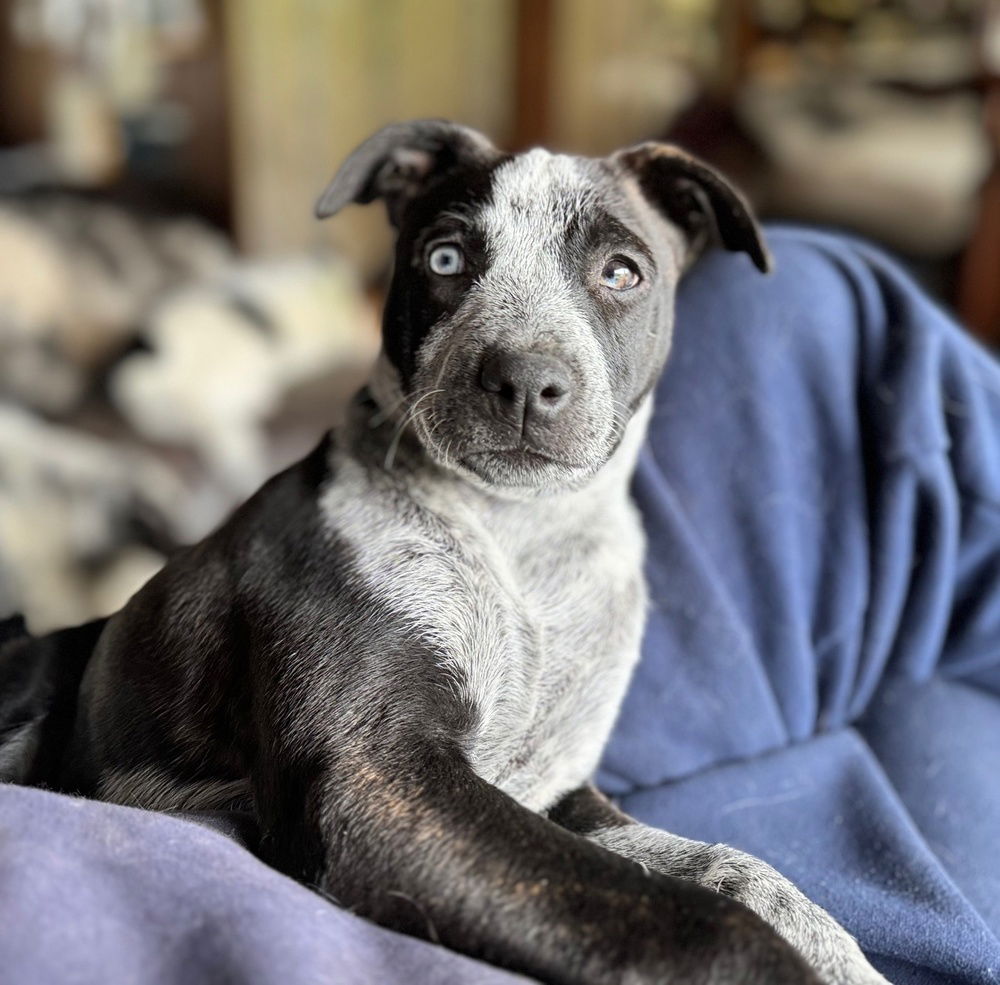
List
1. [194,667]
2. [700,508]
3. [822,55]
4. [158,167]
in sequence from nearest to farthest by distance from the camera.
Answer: [194,667] < [700,508] < [158,167] < [822,55]

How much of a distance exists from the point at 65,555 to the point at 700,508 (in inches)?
63.7

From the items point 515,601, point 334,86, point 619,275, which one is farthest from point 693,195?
point 334,86

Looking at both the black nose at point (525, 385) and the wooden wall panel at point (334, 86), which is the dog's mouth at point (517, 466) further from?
the wooden wall panel at point (334, 86)

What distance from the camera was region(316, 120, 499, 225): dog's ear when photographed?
151cm

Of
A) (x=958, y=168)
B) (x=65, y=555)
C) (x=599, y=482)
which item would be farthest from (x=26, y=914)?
(x=958, y=168)

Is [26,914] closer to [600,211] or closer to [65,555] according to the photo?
[600,211]

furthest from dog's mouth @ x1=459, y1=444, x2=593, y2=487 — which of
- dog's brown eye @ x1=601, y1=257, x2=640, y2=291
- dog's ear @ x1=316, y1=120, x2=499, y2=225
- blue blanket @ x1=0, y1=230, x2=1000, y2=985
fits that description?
blue blanket @ x1=0, y1=230, x2=1000, y2=985

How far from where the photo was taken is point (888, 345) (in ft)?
6.50

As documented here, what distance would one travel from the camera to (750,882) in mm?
1257

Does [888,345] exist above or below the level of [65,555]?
above

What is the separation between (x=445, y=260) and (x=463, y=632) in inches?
19.8

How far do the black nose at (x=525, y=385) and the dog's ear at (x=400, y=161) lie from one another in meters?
0.36

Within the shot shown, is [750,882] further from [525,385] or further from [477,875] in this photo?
[525,385]

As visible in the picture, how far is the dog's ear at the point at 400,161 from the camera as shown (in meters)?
1.51
